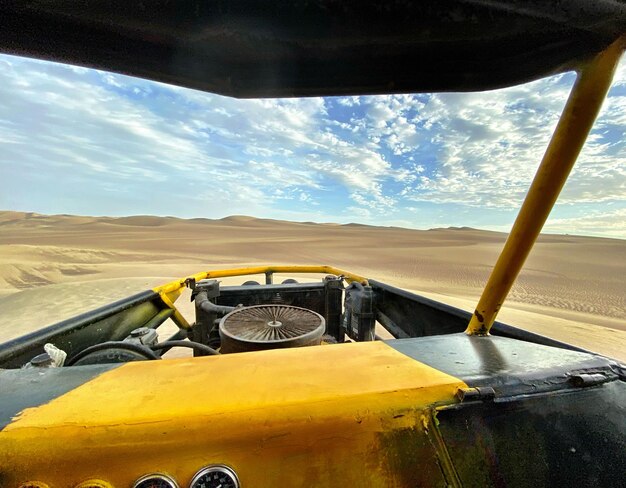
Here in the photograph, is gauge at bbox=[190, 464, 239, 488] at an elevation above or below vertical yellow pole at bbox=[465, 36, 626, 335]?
below

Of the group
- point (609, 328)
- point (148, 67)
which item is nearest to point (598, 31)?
Answer: point (148, 67)

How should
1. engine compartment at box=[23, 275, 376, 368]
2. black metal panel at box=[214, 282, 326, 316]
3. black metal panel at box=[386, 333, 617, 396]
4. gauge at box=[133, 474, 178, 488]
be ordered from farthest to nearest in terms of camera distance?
black metal panel at box=[214, 282, 326, 316], engine compartment at box=[23, 275, 376, 368], black metal panel at box=[386, 333, 617, 396], gauge at box=[133, 474, 178, 488]

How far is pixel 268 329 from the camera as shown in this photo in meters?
1.98

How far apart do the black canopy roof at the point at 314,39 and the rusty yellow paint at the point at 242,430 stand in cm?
80

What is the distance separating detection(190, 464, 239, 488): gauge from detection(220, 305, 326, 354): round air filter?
1002 millimetres

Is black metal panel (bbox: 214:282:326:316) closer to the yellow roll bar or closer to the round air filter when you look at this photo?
the yellow roll bar

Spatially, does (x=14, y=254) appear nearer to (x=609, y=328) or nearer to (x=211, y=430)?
(x=211, y=430)

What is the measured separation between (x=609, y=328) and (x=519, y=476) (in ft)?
28.5

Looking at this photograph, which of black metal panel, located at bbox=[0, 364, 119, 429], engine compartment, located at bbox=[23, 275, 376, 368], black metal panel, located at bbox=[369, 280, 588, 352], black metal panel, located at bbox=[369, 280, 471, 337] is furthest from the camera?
black metal panel, located at bbox=[369, 280, 471, 337]

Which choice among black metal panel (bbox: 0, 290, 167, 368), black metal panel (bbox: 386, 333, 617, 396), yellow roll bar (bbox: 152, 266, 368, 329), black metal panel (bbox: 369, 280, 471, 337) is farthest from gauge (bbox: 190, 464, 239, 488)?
yellow roll bar (bbox: 152, 266, 368, 329)

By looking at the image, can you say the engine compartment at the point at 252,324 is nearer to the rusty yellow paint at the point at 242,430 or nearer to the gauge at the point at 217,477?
the rusty yellow paint at the point at 242,430

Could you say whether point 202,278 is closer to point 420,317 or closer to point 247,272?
point 247,272

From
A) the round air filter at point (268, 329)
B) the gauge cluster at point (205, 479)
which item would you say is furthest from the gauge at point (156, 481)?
the round air filter at point (268, 329)

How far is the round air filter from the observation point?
1743 millimetres
